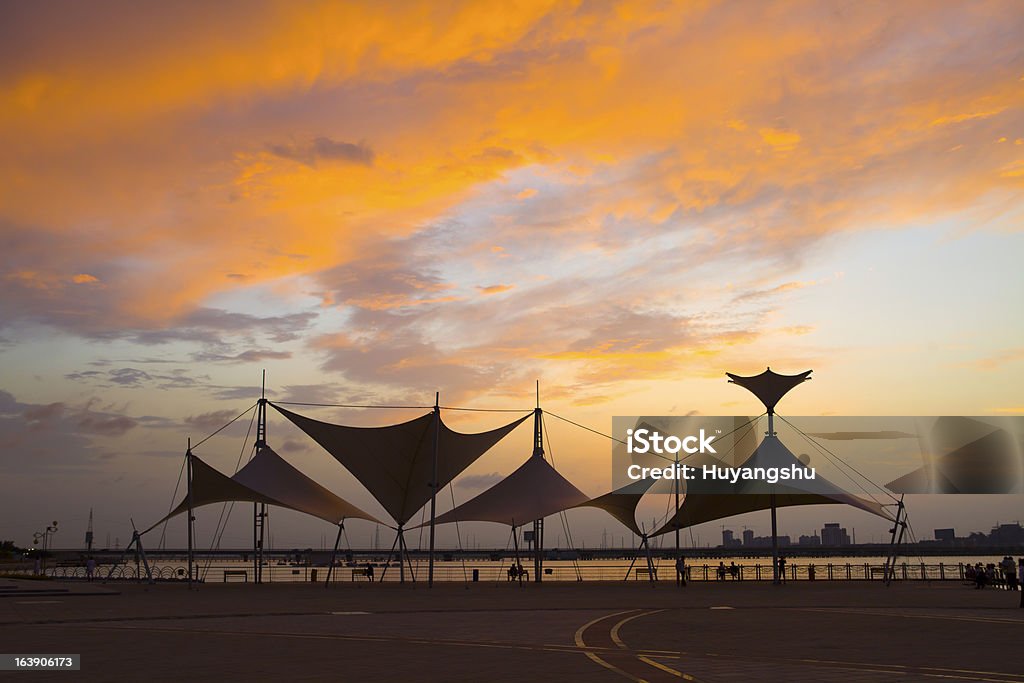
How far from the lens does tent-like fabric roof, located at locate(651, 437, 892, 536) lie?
132 ft

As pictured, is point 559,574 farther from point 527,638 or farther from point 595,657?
point 595,657

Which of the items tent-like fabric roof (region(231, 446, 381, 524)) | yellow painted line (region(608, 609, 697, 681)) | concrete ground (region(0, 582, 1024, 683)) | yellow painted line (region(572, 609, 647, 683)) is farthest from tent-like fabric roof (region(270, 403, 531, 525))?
yellow painted line (region(572, 609, 647, 683))

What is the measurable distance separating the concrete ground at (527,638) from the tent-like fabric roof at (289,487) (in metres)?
11.7

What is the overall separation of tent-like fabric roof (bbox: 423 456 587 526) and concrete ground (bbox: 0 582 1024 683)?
12424 mm

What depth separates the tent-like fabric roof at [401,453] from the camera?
42188 mm

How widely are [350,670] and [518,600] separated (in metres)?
17.9

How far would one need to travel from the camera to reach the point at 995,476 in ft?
151

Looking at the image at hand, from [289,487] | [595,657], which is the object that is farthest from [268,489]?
[595,657]

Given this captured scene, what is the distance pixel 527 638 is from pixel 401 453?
27.7 metres

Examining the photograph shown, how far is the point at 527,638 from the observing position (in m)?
16.0

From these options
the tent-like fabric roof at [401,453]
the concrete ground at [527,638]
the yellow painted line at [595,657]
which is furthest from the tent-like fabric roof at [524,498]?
the yellow painted line at [595,657]

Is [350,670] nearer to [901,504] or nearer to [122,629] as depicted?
[122,629]

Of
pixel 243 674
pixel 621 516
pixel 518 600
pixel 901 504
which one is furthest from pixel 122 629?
pixel 901 504

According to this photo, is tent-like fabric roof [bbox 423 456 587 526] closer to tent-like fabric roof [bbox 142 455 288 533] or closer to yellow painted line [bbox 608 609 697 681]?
tent-like fabric roof [bbox 142 455 288 533]
